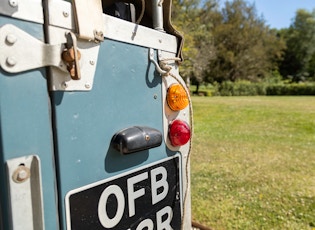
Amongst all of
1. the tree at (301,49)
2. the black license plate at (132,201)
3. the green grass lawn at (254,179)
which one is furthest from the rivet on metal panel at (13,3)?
the tree at (301,49)

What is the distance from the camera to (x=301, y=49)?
146 feet

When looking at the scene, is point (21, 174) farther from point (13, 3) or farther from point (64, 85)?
point (13, 3)

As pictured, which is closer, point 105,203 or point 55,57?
point 55,57

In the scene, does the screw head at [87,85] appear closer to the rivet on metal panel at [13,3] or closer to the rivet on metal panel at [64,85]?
the rivet on metal panel at [64,85]

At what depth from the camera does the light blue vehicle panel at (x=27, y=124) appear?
0.72 m

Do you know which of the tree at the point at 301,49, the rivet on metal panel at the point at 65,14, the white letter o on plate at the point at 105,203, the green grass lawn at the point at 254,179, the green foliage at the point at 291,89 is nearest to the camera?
the rivet on metal panel at the point at 65,14

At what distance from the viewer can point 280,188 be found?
11.2ft

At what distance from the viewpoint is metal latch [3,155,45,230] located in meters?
0.74

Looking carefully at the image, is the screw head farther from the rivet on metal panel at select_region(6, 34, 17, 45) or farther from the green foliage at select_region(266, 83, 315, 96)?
the green foliage at select_region(266, 83, 315, 96)

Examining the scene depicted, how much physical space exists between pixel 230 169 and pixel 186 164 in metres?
3.04

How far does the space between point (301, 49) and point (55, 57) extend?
165 ft

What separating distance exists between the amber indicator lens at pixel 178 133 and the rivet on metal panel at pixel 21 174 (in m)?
0.63

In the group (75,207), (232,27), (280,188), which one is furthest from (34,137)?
(232,27)

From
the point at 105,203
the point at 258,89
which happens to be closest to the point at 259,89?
the point at 258,89
